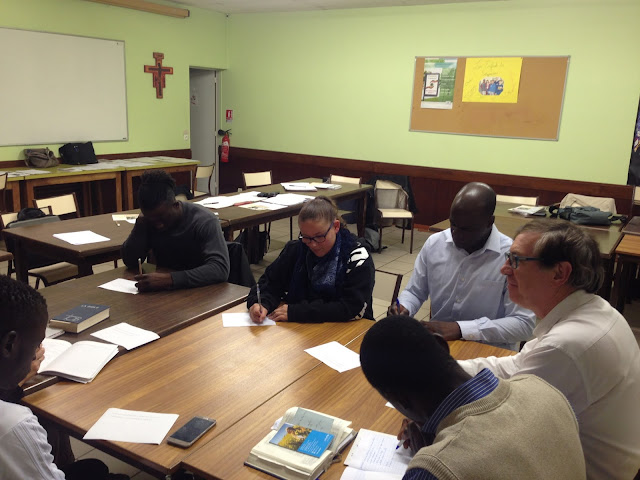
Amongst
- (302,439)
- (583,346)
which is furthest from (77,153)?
(583,346)

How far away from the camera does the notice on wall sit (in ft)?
22.8

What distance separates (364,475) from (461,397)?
20.0 inches

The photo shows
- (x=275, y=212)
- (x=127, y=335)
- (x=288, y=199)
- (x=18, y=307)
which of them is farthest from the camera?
(x=288, y=199)

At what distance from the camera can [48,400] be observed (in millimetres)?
1695

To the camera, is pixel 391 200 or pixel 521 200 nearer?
pixel 521 200

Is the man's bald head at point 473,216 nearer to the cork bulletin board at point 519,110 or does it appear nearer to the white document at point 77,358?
the white document at point 77,358

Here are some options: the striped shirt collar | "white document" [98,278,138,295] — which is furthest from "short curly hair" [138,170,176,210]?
the striped shirt collar

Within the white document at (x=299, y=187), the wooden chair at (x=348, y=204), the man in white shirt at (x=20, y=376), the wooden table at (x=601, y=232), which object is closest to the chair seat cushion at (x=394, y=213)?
the wooden chair at (x=348, y=204)

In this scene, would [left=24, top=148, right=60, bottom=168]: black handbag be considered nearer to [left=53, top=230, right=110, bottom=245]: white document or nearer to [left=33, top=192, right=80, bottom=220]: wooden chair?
[left=33, top=192, right=80, bottom=220]: wooden chair

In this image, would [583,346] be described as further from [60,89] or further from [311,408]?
[60,89]

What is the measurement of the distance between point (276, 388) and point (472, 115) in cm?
591

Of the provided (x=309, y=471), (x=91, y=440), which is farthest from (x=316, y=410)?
(x=91, y=440)

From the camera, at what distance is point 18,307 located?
1262 mm

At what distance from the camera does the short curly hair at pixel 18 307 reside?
124 cm
